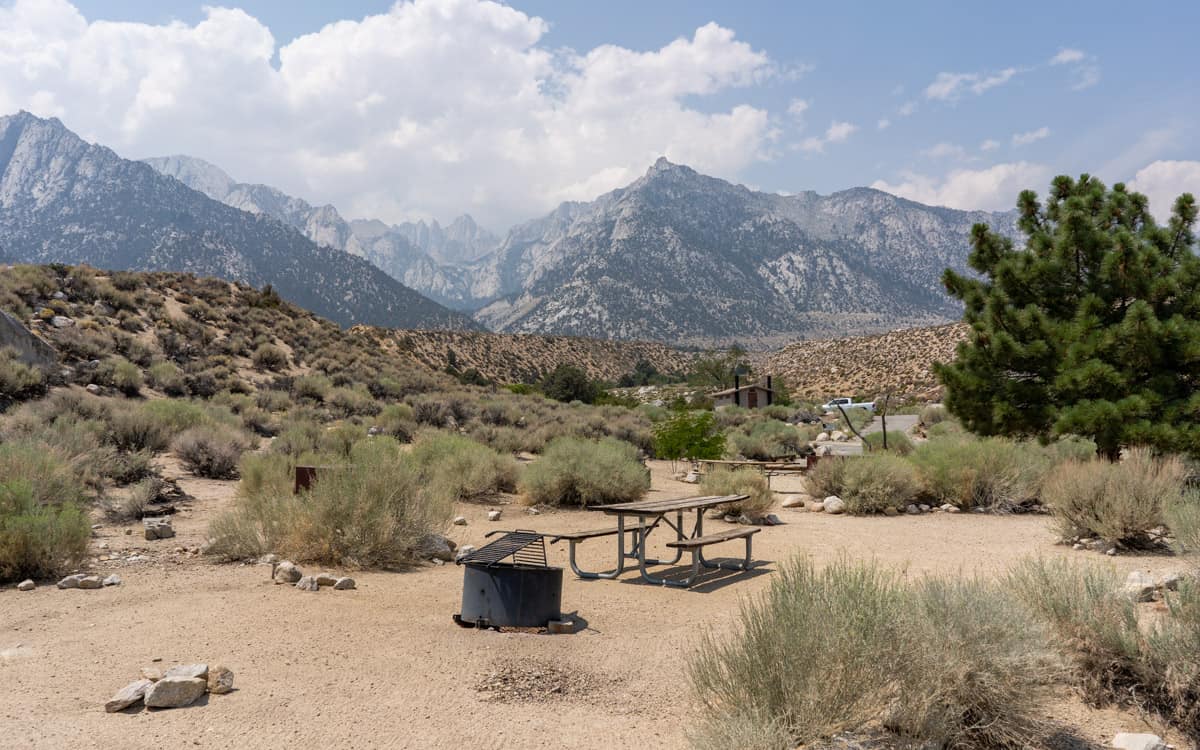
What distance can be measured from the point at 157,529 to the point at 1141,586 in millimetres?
10221

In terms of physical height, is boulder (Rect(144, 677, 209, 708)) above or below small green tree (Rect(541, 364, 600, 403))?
below

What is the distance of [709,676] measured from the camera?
3982 mm

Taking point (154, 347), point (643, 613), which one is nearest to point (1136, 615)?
point (643, 613)

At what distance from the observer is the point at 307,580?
7328mm

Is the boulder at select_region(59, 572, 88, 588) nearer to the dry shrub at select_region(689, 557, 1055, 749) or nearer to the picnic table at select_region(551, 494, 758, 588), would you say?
the picnic table at select_region(551, 494, 758, 588)

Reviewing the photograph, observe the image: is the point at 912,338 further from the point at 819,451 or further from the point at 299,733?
the point at 299,733

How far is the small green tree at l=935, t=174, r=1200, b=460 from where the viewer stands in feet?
38.8

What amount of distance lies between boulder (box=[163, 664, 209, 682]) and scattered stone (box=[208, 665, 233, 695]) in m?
0.05

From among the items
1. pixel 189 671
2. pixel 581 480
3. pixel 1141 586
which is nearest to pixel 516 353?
pixel 581 480

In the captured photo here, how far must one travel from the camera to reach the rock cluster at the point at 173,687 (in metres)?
4.36

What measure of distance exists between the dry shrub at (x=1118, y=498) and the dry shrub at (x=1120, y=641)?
415 centimetres

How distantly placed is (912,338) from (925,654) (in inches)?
2633

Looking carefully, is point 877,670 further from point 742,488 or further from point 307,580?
point 742,488

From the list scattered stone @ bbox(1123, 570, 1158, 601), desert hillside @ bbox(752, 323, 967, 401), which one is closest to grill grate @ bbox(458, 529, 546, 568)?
scattered stone @ bbox(1123, 570, 1158, 601)
